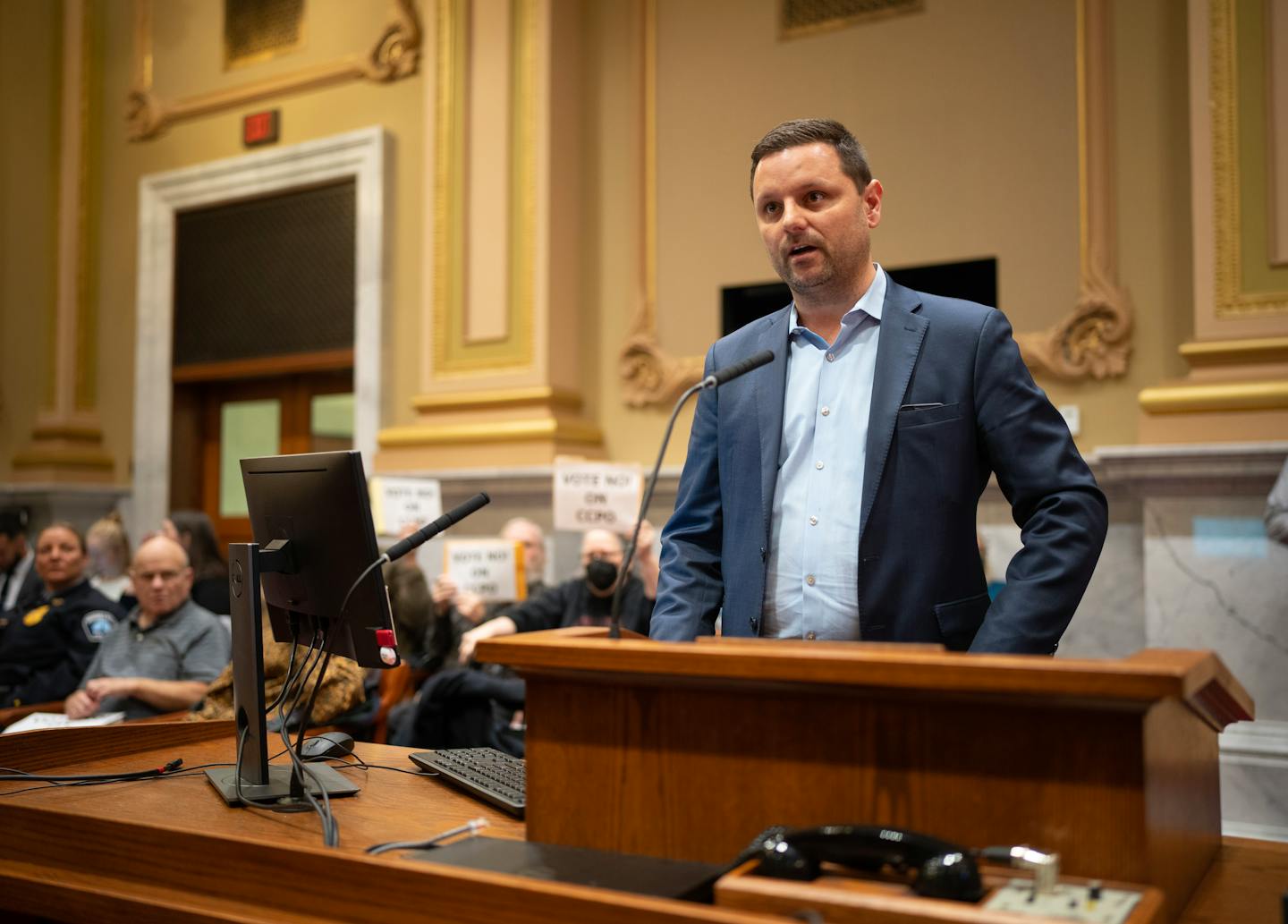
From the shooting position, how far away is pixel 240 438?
739 cm

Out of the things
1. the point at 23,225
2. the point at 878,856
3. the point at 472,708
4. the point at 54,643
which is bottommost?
the point at 472,708

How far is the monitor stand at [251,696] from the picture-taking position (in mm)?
1648

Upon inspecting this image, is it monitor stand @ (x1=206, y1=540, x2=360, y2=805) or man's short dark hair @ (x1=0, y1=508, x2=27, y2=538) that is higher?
man's short dark hair @ (x1=0, y1=508, x2=27, y2=538)

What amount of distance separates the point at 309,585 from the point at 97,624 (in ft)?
10.6

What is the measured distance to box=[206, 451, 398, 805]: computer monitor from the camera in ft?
5.37

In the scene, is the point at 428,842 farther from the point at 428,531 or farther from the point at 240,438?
the point at 240,438

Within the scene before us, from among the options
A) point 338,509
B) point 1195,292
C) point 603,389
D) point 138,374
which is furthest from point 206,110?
point 338,509

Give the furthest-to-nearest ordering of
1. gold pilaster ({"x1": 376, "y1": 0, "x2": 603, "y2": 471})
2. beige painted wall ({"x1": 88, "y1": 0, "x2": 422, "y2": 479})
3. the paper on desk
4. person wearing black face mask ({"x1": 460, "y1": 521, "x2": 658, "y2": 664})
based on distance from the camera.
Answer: beige painted wall ({"x1": 88, "y1": 0, "x2": 422, "y2": 479}) → gold pilaster ({"x1": 376, "y1": 0, "x2": 603, "y2": 471}) → person wearing black face mask ({"x1": 460, "y1": 521, "x2": 658, "y2": 664}) → the paper on desk

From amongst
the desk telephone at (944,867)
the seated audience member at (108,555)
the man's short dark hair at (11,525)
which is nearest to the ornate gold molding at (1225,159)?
the desk telephone at (944,867)

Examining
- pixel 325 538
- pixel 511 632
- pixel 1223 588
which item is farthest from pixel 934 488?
pixel 1223 588

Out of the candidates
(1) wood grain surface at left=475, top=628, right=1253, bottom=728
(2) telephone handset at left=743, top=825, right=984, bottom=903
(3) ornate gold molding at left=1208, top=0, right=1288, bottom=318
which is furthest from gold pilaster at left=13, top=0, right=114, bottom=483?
(2) telephone handset at left=743, top=825, right=984, bottom=903

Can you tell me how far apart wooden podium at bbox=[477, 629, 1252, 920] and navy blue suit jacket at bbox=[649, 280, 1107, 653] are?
421 mm

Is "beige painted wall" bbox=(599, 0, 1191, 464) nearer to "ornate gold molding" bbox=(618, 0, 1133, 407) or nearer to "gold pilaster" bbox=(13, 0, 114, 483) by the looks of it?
"ornate gold molding" bbox=(618, 0, 1133, 407)

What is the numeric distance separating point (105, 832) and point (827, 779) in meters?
0.91
